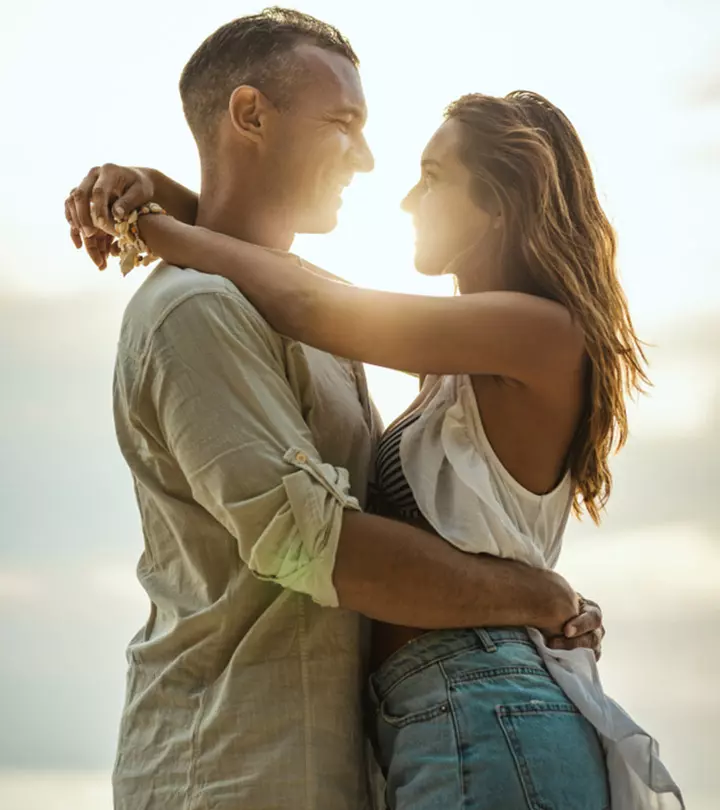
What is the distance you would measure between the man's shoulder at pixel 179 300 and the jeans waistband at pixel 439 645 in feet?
1.70

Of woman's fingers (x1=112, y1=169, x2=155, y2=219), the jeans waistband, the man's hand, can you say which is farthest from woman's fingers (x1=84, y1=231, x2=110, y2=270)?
the man's hand

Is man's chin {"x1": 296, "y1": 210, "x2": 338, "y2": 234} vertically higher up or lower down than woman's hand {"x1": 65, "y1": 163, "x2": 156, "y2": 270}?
higher up

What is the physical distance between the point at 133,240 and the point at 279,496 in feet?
1.90

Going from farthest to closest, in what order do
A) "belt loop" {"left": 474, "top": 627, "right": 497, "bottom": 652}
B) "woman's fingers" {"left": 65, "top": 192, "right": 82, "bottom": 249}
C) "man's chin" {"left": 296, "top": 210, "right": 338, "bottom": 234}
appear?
"man's chin" {"left": 296, "top": 210, "right": 338, "bottom": 234} → "woman's fingers" {"left": 65, "top": 192, "right": 82, "bottom": 249} → "belt loop" {"left": 474, "top": 627, "right": 497, "bottom": 652}

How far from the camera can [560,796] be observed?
160 cm

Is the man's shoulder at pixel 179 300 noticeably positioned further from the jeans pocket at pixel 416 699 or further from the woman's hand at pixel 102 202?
the jeans pocket at pixel 416 699

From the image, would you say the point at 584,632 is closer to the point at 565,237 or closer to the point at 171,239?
the point at 565,237

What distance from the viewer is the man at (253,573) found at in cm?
162

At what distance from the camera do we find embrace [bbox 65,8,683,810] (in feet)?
5.35

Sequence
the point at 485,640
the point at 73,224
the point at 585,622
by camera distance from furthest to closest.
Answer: the point at 73,224
the point at 585,622
the point at 485,640

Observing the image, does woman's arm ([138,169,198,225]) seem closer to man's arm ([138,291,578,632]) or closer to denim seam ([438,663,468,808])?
man's arm ([138,291,578,632])

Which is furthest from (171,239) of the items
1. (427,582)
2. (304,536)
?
(427,582)

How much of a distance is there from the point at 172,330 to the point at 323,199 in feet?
1.77

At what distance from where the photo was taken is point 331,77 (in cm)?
211
